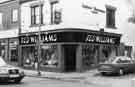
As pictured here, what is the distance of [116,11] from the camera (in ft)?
89.2

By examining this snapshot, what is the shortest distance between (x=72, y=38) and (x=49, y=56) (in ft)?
10.6

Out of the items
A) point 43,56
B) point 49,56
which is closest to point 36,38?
point 43,56

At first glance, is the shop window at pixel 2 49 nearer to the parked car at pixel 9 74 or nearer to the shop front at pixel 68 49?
the shop front at pixel 68 49

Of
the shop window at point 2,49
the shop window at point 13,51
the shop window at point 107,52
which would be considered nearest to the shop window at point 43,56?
the shop window at point 13,51

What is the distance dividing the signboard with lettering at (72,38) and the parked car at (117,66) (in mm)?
3552

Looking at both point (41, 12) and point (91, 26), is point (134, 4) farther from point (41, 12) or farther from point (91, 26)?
point (41, 12)

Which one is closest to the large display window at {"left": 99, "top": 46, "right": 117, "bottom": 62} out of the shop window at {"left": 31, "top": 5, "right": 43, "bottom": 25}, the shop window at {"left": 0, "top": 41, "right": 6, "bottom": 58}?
the shop window at {"left": 31, "top": 5, "right": 43, "bottom": 25}

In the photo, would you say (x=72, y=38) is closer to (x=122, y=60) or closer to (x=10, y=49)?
(x=122, y=60)

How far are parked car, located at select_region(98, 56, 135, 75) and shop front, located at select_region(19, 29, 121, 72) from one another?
2920mm

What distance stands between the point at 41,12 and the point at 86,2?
179 inches

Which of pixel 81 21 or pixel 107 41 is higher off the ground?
pixel 81 21

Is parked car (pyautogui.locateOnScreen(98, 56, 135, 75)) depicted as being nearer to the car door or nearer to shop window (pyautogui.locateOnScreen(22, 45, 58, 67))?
the car door

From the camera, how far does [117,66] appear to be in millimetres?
19344

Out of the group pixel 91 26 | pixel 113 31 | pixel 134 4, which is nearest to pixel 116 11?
pixel 113 31
